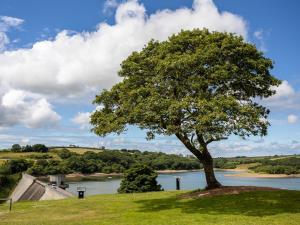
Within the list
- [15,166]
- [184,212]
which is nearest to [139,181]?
[184,212]

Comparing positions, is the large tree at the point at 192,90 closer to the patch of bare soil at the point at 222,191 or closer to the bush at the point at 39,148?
the patch of bare soil at the point at 222,191

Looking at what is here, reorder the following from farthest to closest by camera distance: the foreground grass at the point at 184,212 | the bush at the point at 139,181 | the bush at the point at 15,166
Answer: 1. the bush at the point at 15,166
2. the bush at the point at 139,181
3. the foreground grass at the point at 184,212

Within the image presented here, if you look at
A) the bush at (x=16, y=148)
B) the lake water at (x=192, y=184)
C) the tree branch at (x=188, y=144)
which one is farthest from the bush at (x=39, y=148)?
the tree branch at (x=188, y=144)

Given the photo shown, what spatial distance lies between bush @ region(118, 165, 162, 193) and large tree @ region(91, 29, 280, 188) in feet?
72.3

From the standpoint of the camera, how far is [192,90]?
2305cm

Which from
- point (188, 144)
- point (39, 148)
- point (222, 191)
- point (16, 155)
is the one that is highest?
point (39, 148)

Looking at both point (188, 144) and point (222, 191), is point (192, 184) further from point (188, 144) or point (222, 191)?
point (188, 144)

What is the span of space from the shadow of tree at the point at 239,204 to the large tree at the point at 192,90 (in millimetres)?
3176

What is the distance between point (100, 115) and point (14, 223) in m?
9.37

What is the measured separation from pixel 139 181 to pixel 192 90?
94.0 feet

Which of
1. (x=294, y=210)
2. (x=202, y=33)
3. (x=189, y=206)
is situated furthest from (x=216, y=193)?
(x=202, y=33)

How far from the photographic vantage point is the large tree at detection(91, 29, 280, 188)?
2098 centimetres

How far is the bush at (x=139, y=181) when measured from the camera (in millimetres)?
48991

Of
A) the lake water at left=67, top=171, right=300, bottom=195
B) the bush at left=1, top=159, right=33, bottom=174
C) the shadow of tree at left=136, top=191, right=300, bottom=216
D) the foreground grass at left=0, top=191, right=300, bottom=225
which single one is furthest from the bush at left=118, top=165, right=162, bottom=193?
the bush at left=1, top=159, right=33, bottom=174
